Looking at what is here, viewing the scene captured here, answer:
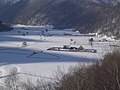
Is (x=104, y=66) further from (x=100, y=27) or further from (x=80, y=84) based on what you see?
(x=100, y=27)

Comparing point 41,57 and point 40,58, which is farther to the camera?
point 41,57

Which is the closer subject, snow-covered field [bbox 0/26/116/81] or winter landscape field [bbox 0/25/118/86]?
winter landscape field [bbox 0/25/118/86]

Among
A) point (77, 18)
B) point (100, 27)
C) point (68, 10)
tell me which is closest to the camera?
point (100, 27)

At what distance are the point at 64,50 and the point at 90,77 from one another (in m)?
54.9

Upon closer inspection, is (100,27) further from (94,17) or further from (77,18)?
(77,18)

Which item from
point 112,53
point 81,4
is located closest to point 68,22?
point 81,4

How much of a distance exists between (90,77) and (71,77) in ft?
2.51

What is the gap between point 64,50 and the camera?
65.4 m

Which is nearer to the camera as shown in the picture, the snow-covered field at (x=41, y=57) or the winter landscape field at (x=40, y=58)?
the winter landscape field at (x=40, y=58)

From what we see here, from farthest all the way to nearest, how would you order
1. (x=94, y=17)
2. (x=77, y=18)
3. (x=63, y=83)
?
1. (x=77, y=18)
2. (x=94, y=17)
3. (x=63, y=83)

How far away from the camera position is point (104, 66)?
11.0 metres

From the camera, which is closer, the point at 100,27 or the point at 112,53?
the point at 112,53

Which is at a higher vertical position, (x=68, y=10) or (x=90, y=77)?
(x=68, y=10)

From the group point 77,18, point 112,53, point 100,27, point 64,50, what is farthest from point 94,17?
point 112,53
